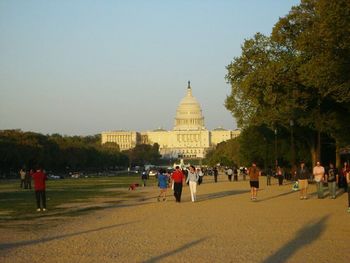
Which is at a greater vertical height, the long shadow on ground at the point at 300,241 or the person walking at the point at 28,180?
→ the person walking at the point at 28,180

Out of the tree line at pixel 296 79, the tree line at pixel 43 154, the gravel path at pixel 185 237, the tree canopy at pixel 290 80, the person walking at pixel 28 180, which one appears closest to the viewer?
the gravel path at pixel 185 237

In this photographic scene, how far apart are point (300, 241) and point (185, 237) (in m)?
2.75

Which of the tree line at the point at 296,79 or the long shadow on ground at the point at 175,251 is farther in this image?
the tree line at the point at 296,79

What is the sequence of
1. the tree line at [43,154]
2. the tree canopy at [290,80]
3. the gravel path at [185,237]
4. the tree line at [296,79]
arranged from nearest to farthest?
the gravel path at [185,237], the tree line at [296,79], the tree canopy at [290,80], the tree line at [43,154]

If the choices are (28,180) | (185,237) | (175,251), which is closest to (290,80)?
(28,180)

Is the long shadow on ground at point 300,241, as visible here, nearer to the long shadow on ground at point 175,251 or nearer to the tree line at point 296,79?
the long shadow on ground at point 175,251

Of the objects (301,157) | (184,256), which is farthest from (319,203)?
(301,157)

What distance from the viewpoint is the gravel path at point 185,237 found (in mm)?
12992

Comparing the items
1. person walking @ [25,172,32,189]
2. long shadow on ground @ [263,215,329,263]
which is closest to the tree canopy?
long shadow on ground @ [263,215,329,263]

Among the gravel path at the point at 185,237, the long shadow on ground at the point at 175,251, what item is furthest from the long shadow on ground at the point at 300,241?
the long shadow on ground at the point at 175,251

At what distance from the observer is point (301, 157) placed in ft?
230

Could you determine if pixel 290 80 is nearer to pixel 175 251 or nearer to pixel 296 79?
pixel 296 79

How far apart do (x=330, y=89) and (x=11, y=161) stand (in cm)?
7969

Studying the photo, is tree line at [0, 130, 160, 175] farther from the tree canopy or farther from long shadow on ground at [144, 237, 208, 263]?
long shadow on ground at [144, 237, 208, 263]
